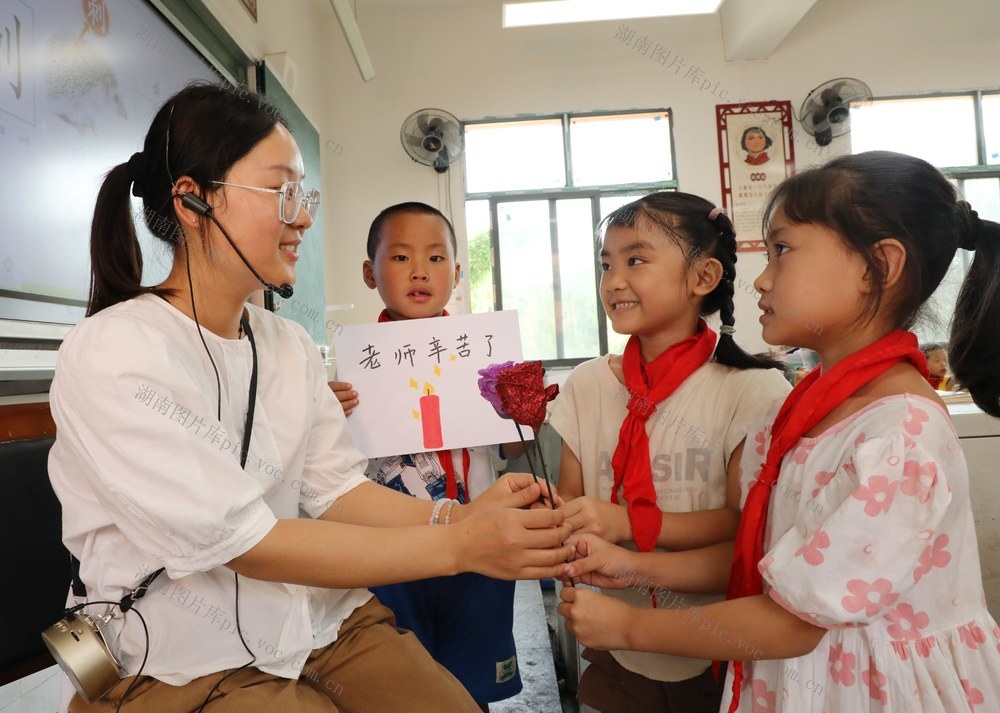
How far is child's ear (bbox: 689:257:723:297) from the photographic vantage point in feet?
4.56

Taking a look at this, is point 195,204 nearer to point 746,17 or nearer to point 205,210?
point 205,210

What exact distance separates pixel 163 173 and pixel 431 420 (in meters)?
0.73

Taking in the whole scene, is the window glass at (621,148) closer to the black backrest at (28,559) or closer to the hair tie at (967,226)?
the hair tie at (967,226)

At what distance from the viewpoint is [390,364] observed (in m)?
1.53

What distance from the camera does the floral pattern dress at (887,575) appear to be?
2.69 ft

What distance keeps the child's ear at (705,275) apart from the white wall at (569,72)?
14.7ft

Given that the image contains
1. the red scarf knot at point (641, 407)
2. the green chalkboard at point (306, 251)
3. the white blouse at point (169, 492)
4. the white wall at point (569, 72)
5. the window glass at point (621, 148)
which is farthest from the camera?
the window glass at point (621, 148)

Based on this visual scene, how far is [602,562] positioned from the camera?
1.14 metres

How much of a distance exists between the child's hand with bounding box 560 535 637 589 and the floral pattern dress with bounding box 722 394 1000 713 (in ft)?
0.90

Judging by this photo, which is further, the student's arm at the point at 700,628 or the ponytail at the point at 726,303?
the ponytail at the point at 726,303

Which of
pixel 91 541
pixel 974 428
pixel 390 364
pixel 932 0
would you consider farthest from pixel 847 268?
pixel 932 0

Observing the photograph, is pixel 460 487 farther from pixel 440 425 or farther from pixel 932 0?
pixel 932 0

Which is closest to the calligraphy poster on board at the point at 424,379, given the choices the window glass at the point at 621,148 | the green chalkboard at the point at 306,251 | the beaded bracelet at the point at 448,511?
the beaded bracelet at the point at 448,511

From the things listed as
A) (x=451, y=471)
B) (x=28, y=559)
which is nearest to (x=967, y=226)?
(x=451, y=471)
